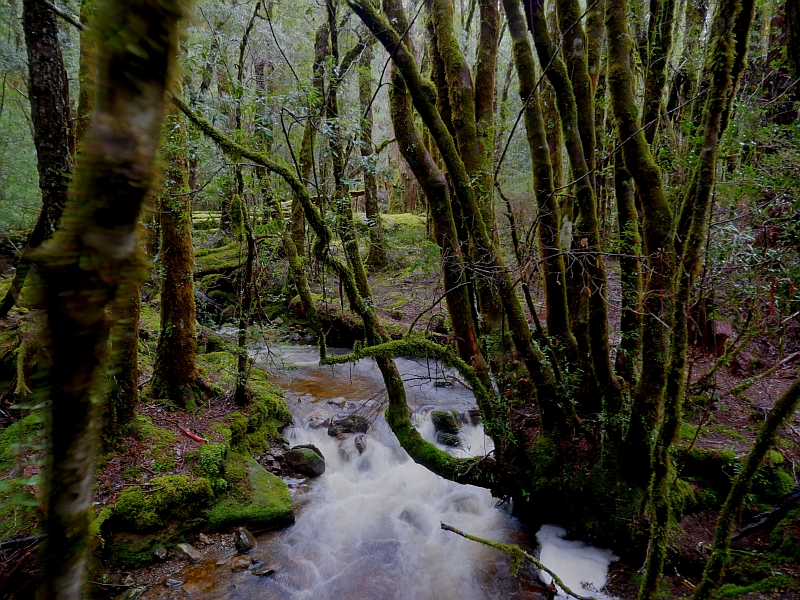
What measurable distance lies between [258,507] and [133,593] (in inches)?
58.6

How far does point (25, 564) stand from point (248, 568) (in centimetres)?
204

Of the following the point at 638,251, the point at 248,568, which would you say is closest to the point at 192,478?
the point at 248,568

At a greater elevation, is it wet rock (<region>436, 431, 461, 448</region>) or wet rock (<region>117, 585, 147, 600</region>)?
wet rock (<region>117, 585, 147, 600</region>)

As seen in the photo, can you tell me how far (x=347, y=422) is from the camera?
7727 millimetres

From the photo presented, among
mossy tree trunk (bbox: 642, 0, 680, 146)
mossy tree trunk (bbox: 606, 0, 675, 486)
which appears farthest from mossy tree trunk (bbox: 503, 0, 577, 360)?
mossy tree trunk (bbox: 642, 0, 680, 146)

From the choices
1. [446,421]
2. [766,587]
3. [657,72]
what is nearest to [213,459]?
[446,421]

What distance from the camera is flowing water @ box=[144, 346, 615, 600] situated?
14.4ft

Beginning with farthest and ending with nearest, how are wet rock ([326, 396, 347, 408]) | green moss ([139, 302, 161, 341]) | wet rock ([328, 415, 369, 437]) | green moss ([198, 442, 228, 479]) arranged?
wet rock ([326, 396, 347, 408]) < green moss ([139, 302, 161, 341]) < wet rock ([328, 415, 369, 437]) < green moss ([198, 442, 228, 479])

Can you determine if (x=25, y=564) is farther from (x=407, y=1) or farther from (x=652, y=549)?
(x=407, y=1)

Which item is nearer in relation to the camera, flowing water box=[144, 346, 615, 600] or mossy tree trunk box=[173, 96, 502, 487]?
mossy tree trunk box=[173, 96, 502, 487]

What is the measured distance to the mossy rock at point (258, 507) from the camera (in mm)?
4818

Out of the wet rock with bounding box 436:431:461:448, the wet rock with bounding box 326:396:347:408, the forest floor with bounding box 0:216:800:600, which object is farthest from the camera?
the wet rock with bounding box 326:396:347:408

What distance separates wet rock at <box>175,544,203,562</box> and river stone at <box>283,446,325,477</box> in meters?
2.16

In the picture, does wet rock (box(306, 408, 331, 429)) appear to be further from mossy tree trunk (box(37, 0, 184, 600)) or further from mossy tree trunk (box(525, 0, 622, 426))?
mossy tree trunk (box(37, 0, 184, 600))
